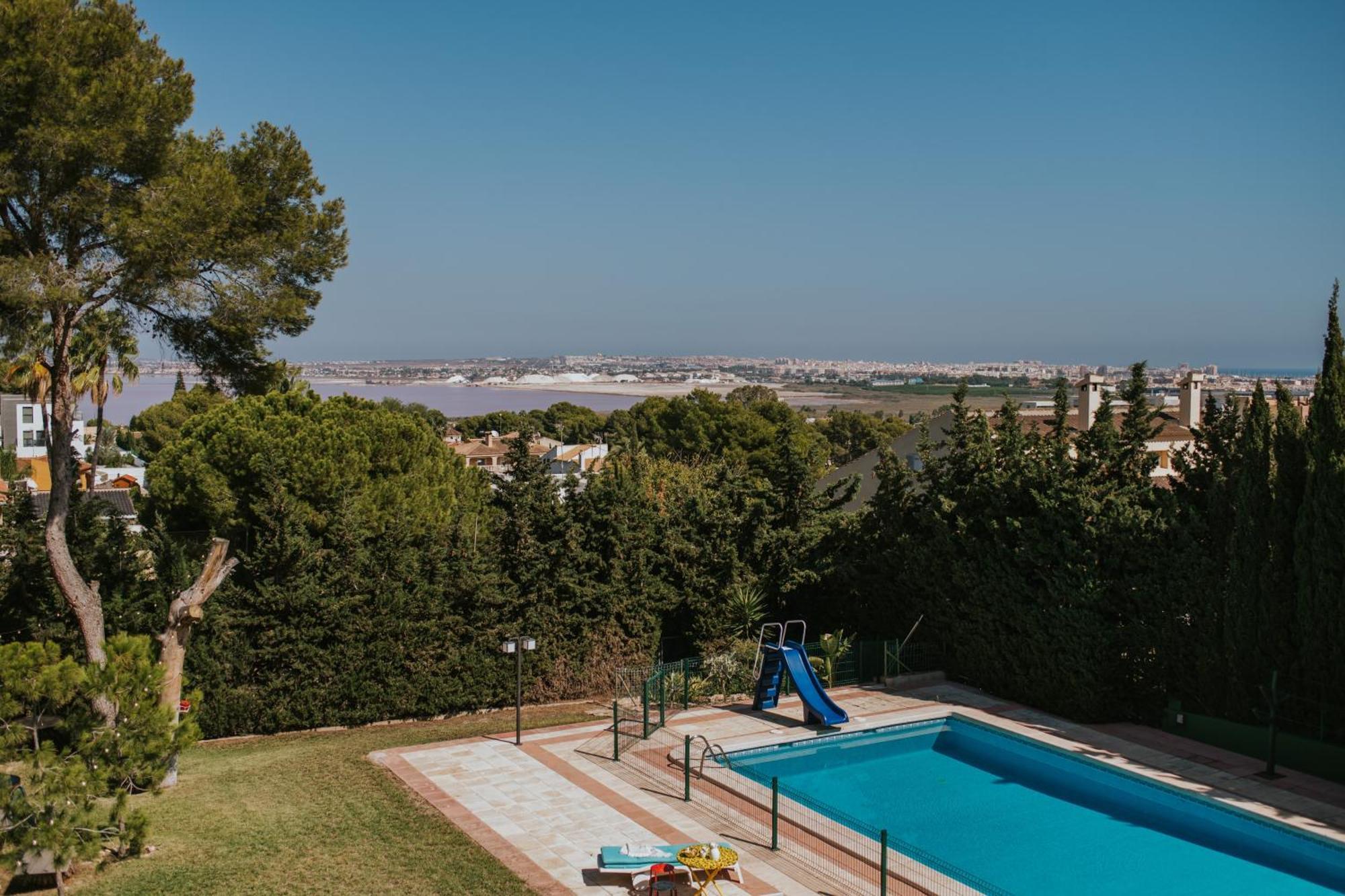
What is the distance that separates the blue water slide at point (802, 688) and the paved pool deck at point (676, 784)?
0.24 meters

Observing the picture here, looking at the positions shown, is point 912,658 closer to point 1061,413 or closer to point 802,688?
point 802,688

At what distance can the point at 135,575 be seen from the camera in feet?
50.8

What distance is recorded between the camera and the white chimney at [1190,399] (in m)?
29.6

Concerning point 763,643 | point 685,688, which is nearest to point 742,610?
point 763,643

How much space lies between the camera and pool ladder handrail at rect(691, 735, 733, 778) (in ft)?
45.6

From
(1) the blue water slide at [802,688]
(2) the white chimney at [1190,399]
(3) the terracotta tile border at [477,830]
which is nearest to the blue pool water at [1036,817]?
(1) the blue water slide at [802,688]

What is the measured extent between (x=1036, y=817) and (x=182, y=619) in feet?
37.3

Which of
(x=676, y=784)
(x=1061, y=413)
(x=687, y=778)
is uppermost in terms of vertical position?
(x=1061, y=413)

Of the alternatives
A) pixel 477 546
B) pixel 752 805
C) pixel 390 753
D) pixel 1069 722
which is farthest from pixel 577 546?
pixel 1069 722

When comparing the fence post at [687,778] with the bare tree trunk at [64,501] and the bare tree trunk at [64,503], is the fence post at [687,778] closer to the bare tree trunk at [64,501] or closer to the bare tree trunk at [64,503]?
the bare tree trunk at [64,503]

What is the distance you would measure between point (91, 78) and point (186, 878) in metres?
9.42

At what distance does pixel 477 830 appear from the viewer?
39.1 feet

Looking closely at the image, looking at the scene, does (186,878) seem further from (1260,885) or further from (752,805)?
(1260,885)

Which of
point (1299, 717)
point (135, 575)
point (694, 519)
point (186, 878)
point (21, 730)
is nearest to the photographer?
point (21, 730)
